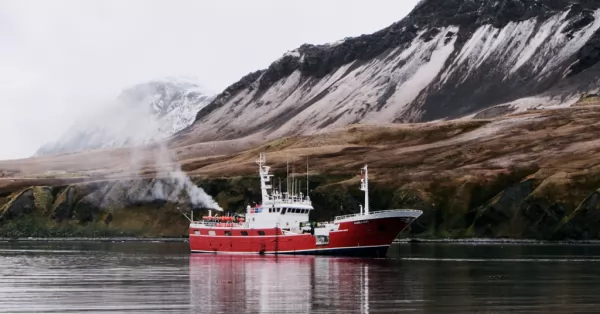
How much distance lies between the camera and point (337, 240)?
153875mm

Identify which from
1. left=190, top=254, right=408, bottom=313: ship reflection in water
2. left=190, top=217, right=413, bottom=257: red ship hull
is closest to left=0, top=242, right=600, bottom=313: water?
left=190, top=254, right=408, bottom=313: ship reflection in water

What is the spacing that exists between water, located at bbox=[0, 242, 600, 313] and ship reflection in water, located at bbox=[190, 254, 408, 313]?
0.29 feet

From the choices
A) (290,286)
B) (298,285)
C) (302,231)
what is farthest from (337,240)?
(290,286)

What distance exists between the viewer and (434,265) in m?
132

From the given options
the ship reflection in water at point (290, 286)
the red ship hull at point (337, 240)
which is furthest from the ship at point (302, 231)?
the ship reflection in water at point (290, 286)

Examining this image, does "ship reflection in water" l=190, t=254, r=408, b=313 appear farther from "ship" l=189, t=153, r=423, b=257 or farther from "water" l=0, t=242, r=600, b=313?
"ship" l=189, t=153, r=423, b=257

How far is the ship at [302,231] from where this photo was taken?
15300 cm

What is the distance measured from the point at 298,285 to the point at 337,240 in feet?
184

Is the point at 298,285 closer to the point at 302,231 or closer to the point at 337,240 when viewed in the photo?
the point at 337,240

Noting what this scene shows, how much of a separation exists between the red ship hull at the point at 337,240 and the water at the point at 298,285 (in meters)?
5.22

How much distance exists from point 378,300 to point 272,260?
2423 inches

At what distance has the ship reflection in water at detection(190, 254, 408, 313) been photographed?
79.1 meters

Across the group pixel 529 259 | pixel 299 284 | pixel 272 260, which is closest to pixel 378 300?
pixel 299 284

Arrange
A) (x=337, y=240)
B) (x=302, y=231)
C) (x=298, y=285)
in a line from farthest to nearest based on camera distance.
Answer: (x=302, y=231) < (x=337, y=240) < (x=298, y=285)
